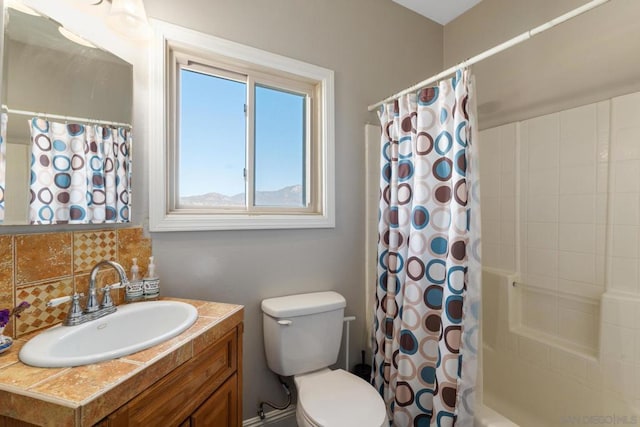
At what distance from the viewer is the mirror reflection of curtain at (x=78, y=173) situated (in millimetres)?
973

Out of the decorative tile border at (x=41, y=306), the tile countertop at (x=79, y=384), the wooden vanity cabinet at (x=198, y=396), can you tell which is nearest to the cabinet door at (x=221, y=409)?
the wooden vanity cabinet at (x=198, y=396)

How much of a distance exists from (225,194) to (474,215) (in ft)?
4.01

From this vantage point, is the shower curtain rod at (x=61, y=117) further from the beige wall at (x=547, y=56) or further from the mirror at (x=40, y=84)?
the beige wall at (x=547, y=56)

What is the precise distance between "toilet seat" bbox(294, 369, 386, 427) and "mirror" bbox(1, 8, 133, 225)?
49.1 inches

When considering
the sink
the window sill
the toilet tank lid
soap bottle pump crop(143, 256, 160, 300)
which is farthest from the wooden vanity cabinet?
the window sill

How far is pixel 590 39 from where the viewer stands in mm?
1474

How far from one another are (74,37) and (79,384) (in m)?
1.19

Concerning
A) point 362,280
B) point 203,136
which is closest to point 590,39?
point 362,280

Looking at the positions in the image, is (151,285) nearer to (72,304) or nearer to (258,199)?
(72,304)

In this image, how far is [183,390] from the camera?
86 centimetres

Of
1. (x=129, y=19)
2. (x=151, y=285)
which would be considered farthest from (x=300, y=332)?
(x=129, y=19)

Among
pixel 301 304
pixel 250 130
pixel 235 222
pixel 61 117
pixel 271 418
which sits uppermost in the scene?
pixel 250 130

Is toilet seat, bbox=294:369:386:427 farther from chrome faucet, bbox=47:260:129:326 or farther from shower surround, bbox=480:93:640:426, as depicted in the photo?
shower surround, bbox=480:93:640:426

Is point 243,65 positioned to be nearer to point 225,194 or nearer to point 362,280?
point 225,194
